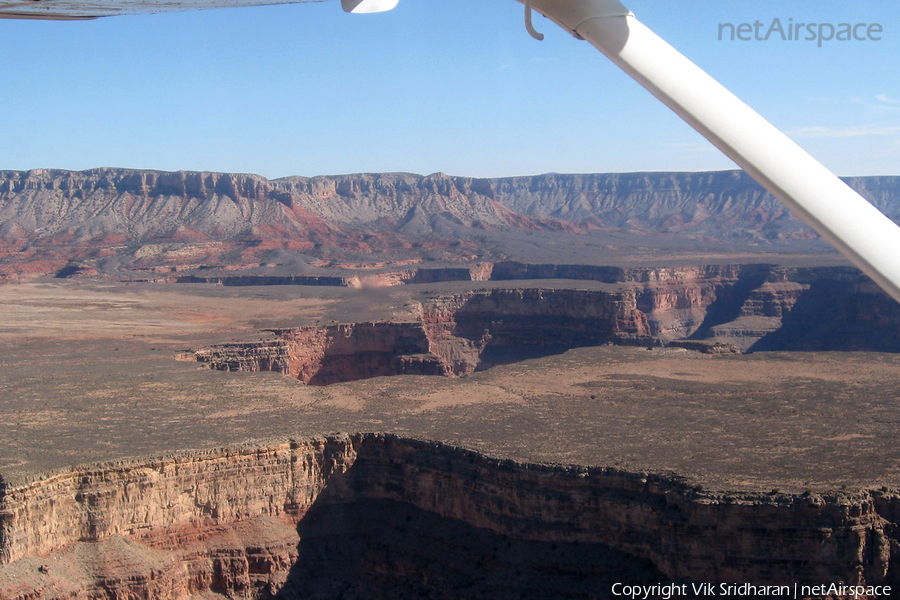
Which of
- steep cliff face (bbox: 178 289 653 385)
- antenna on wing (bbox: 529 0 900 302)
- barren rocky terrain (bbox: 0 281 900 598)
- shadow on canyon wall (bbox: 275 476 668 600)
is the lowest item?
shadow on canyon wall (bbox: 275 476 668 600)

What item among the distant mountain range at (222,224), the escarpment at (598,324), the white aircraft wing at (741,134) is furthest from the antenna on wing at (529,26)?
the distant mountain range at (222,224)

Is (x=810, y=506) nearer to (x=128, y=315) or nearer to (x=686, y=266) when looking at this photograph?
(x=128, y=315)

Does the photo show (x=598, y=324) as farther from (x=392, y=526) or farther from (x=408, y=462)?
(x=392, y=526)

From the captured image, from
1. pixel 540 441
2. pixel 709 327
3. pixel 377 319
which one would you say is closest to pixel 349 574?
pixel 540 441

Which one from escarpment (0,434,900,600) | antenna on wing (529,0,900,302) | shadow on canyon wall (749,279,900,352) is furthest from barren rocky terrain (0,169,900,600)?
shadow on canyon wall (749,279,900,352)

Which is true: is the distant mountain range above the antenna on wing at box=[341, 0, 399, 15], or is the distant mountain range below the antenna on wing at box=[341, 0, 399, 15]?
above

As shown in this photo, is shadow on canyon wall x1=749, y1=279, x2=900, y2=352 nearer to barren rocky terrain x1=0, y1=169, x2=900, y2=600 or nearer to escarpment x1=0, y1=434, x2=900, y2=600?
barren rocky terrain x1=0, y1=169, x2=900, y2=600
